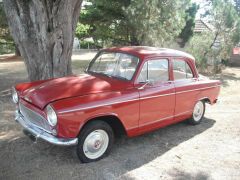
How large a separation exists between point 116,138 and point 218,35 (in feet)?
38.8

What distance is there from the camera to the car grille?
4.54m

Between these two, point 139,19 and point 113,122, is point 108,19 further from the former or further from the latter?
point 113,122

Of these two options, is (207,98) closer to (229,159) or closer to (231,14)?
(229,159)

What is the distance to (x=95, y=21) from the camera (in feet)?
52.5

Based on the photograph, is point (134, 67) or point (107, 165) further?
point (134, 67)

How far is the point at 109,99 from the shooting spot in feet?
15.9

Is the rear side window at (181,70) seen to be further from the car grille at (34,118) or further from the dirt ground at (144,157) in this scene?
the car grille at (34,118)

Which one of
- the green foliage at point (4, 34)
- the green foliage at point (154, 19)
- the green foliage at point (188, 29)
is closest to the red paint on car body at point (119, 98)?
the green foliage at point (154, 19)

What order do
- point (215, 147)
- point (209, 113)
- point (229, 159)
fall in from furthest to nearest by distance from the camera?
1. point (209, 113)
2. point (215, 147)
3. point (229, 159)

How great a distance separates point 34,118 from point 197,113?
376cm

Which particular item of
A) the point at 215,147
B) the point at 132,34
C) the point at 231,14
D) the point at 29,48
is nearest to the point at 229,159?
the point at 215,147

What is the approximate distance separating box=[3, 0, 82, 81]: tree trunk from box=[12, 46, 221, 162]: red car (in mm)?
1493

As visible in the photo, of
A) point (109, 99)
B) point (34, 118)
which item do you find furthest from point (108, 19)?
point (34, 118)

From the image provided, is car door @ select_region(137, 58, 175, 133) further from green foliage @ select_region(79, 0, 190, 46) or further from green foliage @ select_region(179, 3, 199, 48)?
green foliage @ select_region(179, 3, 199, 48)
